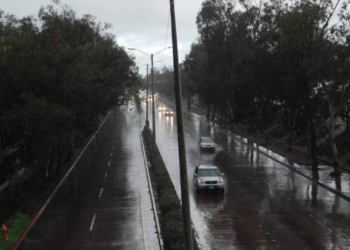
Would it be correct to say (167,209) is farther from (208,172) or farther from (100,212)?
(208,172)

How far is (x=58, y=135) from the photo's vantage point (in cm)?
2425

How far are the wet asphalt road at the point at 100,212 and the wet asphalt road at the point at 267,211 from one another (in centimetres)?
255

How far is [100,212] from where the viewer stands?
23.3 m

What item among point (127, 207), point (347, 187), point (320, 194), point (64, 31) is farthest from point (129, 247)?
point (64, 31)

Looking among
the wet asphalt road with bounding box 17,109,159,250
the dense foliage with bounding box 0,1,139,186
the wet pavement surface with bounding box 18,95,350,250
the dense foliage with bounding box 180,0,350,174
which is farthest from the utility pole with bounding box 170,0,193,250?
the dense foliage with bounding box 180,0,350,174

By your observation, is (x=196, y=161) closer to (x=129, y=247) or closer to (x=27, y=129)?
(x=27, y=129)

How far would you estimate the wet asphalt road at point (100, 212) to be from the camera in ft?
60.8

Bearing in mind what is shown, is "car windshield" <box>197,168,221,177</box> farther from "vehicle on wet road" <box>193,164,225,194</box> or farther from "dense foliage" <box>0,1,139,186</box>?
"dense foliage" <box>0,1,139,186</box>

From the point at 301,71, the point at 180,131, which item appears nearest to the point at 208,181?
the point at 301,71

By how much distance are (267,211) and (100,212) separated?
8294 mm

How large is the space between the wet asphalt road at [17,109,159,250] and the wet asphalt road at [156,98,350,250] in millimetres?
2551

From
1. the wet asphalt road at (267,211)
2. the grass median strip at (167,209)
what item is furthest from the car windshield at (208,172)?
the grass median strip at (167,209)

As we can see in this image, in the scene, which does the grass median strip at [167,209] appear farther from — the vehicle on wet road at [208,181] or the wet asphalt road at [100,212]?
the vehicle on wet road at [208,181]

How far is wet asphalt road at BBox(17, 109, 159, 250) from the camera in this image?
60.8 feet
